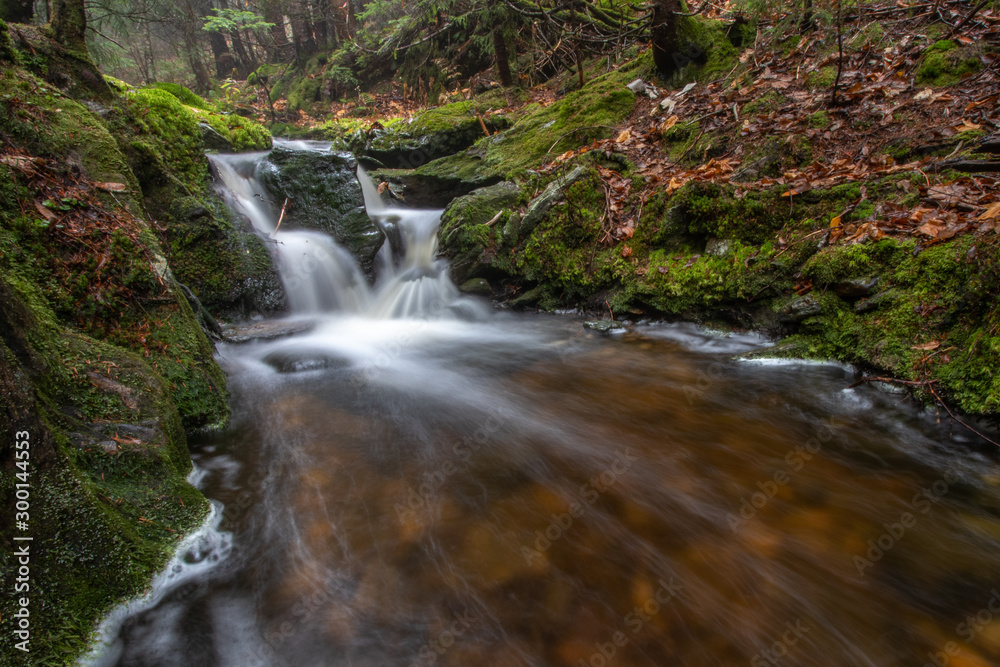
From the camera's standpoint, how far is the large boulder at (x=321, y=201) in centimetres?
750

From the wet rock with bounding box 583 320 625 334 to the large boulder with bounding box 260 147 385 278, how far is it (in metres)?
3.92

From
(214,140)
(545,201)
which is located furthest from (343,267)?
(214,140)

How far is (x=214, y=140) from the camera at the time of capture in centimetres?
841

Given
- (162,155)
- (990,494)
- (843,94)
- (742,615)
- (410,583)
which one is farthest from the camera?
(162,155)

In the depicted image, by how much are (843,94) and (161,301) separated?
6896mm

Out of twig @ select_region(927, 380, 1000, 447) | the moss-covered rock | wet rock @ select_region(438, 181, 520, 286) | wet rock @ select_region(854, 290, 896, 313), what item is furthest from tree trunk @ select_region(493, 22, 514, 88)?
twig @ select_region(927, 380, 1000, 447)

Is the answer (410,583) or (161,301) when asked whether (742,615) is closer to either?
(410,583)

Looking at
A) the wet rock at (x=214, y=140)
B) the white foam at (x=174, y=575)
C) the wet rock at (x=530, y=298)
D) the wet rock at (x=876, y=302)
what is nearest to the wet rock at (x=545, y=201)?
the wet rock at (x=530, y=298)

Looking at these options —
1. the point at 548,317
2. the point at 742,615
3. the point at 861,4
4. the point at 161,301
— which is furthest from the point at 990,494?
the point at 861,4

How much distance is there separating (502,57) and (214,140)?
6.55 meters

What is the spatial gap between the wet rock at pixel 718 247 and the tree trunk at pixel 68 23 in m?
Result: 7.67

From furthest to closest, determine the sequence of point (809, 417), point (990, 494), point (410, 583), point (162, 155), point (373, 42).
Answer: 1. point (373, 42)
2. point (162, 155)
3. point (809, 417)
4. point (990, 494)
5. point (410, 583)

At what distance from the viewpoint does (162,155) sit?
5.91 m

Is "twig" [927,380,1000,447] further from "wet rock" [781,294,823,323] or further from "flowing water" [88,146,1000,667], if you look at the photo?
"wet rock" [781,294,823,323]
